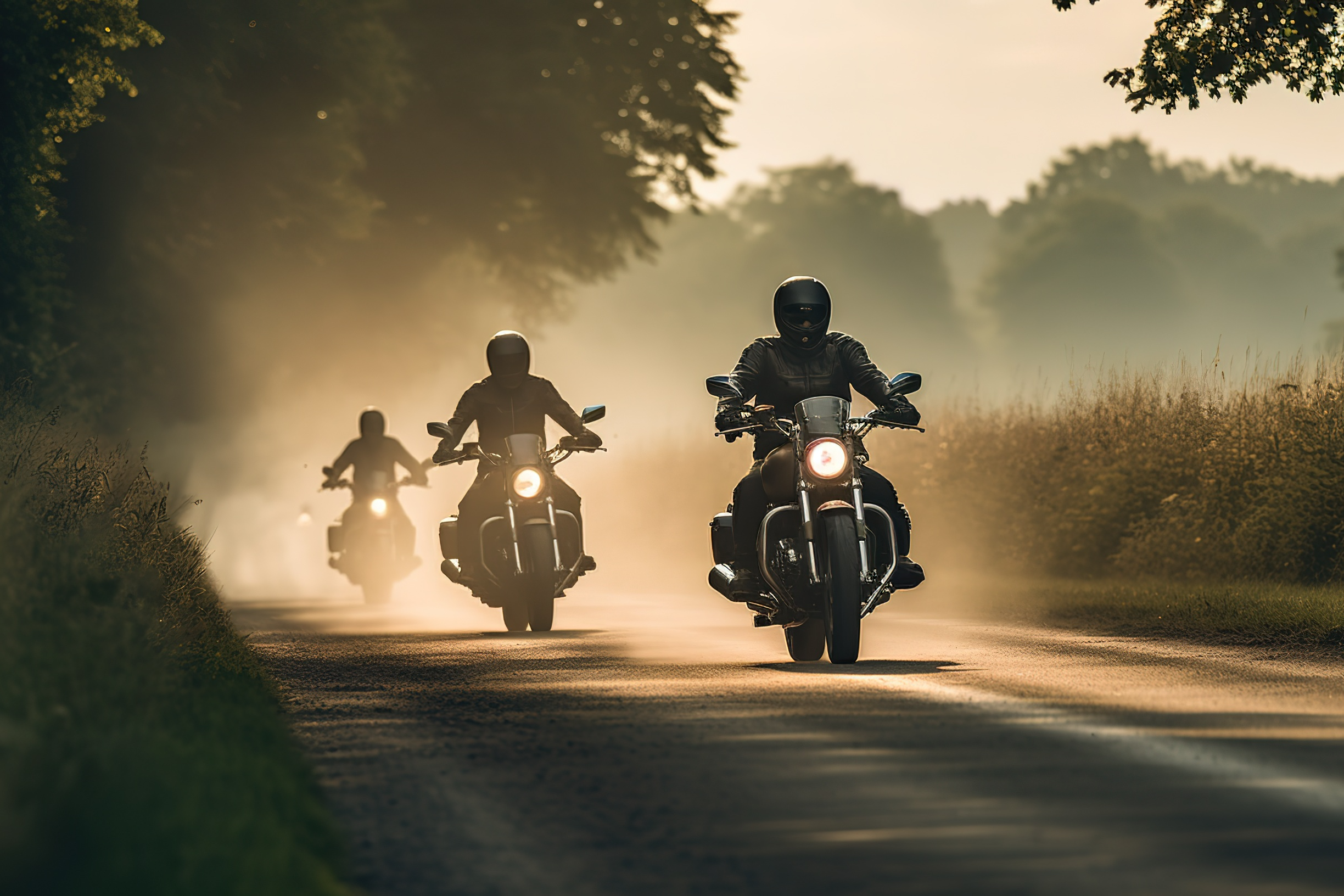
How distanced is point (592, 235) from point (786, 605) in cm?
2635

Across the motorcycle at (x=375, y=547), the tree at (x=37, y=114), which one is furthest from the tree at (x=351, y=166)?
the motorcycle at (x=375, y=547)

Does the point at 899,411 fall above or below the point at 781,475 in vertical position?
above

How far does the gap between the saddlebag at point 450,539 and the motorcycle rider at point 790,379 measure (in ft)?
14.2

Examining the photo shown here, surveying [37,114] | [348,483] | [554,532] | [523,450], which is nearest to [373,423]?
[348,483]

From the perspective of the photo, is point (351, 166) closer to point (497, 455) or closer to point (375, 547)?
point (375, 547)

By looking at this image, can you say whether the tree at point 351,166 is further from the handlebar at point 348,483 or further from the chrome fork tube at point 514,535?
the chrome fork tube at point 514,535

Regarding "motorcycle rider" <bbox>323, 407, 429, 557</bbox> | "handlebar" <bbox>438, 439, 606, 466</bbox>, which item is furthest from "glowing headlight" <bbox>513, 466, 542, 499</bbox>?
"motorcycle rider" <bbox>323, 407, 429, 557</bbox>

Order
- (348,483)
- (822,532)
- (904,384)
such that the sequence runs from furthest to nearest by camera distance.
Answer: (348,483) → (904,384) → (822,532)

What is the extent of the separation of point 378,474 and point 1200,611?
10.8 m

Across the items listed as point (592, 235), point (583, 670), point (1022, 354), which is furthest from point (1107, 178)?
point (583, 670)

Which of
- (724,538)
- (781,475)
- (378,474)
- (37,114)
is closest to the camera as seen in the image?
(781,475)

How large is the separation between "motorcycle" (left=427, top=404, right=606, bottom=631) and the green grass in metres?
3.53

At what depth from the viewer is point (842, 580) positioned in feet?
36.3

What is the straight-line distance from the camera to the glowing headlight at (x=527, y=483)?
1552cm
